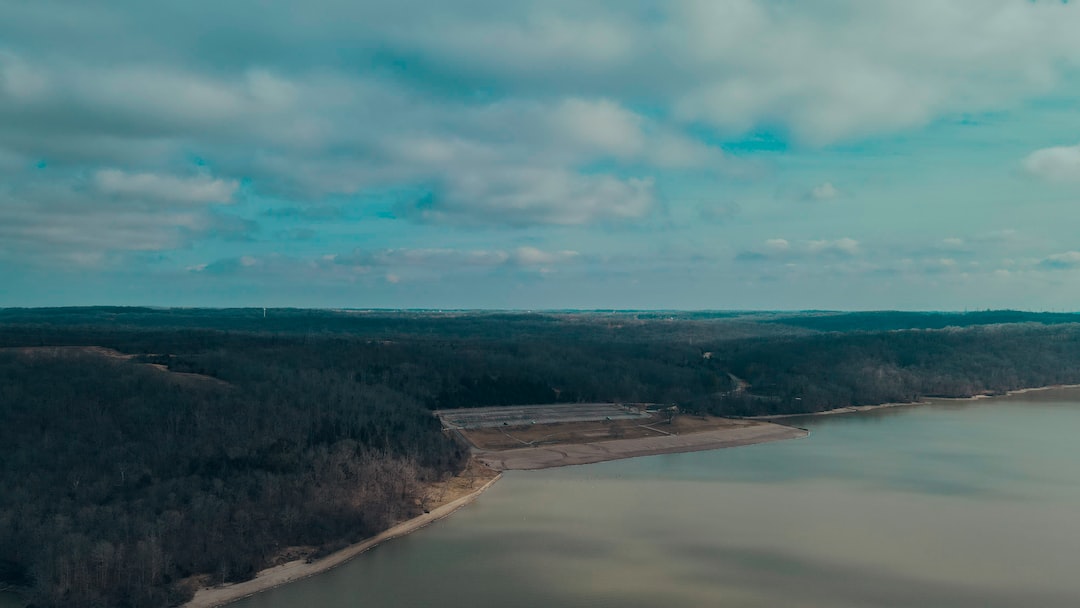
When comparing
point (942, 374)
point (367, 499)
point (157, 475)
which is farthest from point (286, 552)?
point (942, 374)

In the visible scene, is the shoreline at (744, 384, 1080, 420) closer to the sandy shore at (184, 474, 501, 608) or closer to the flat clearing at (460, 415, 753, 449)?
the flat clearing at (460, 415, 753, 449)

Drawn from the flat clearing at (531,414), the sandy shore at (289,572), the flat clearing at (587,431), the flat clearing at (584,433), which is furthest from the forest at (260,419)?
the flat clearing at (587,431)

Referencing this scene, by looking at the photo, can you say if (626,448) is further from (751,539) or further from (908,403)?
(908,403)

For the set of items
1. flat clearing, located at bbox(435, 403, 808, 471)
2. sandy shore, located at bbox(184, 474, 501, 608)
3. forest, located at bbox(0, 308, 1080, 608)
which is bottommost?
sandy shore, located at bbox(184, 474, 501, 608)

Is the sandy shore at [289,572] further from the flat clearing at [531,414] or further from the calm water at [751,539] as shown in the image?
the flat clearing at [531,414]

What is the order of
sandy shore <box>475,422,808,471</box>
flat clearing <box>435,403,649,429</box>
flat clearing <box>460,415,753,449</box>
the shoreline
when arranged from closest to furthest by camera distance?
sandy shore <box>475,422,808,471</box>
flat clearing <box>460,415,753,449</box>
flat clearing <box>435,403,649,429</box>
the shoreline

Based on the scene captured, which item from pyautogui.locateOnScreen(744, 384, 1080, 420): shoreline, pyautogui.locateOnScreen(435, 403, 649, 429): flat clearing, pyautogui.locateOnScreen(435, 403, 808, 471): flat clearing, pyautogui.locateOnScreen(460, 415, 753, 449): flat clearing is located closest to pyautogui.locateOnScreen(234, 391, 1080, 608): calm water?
pyautogui.locateOnScreen(435, 403, 808, 471): flat clearing

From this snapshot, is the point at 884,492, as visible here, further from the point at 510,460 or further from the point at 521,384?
the point at 521,384

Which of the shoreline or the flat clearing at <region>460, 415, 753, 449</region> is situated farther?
the shoreline
